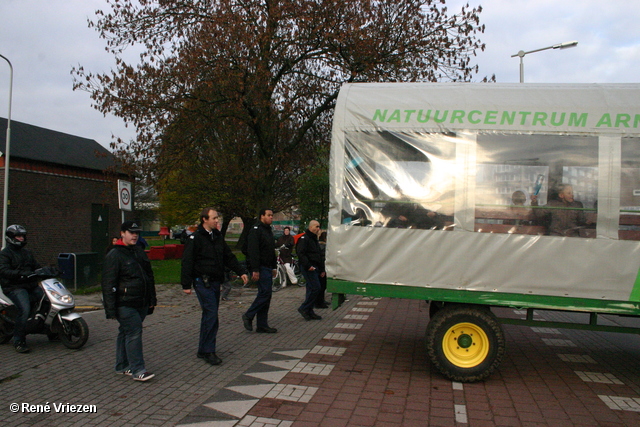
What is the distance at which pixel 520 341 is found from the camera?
736 cm

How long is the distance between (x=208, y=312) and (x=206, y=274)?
46 cm

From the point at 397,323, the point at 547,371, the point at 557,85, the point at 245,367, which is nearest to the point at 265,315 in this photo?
the point at 245,367

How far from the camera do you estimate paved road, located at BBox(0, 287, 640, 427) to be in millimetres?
4410

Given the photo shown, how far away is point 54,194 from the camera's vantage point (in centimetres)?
2161

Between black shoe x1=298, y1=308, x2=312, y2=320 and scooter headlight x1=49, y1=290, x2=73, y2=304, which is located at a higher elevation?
scooter headlight x1=49, y1=290, x2=73, y2=304

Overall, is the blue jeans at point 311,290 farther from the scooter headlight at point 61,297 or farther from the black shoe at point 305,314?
the scooter headlight at point 61,297

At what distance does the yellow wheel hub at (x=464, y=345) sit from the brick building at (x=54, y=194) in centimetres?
1612

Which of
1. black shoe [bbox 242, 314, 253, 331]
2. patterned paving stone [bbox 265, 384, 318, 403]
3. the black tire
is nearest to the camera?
patterned paving stone [bbox 265, 384, 318, 403]

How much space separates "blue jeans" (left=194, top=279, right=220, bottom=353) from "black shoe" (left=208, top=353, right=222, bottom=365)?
0.19 feet

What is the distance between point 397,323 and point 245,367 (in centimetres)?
360

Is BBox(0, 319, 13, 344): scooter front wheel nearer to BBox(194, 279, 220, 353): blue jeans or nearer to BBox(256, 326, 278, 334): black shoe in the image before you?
BBox(194, 279, 220, 353): blue jeans

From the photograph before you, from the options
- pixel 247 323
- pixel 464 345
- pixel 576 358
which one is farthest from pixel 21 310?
pixel 576 358

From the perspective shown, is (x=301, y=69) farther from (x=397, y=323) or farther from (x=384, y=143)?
(x=384, y=143)

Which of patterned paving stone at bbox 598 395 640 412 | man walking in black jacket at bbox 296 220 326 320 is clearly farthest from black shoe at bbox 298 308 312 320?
patterned paving stone at bbox 598 395 640 412
